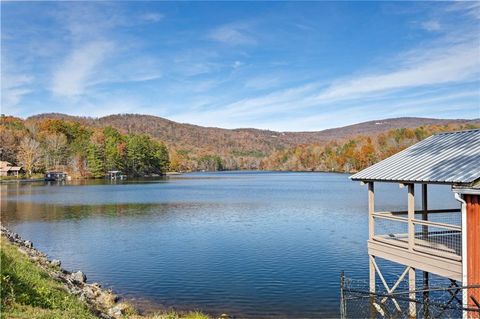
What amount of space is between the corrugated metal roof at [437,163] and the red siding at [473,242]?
77 cm

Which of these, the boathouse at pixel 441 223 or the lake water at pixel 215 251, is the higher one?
the boathouse at pixel 441 223

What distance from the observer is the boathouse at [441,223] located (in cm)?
1150

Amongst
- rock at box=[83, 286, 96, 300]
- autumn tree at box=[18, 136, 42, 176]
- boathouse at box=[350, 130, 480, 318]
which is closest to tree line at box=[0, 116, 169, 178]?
autumn tree at box=[18, 136, 42, 176]

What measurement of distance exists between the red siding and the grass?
8.10 meters

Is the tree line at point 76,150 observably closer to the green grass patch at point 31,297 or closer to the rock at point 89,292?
the rock at point 89,292

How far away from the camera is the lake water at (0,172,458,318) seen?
17.8 metres

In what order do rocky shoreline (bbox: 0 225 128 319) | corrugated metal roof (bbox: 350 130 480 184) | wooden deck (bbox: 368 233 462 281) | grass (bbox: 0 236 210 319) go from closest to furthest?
grass (bbox: 0 236 210 319), corrugated metal roof (bbox: 350 130 480 184), wooden deck (bbox: 368 233 462 281), rocky shoreline (bbox: 0 225 128 319)

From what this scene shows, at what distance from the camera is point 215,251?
26.0 m

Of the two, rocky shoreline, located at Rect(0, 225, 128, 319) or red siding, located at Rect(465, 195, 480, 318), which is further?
rocky shoreline, located at Rect(0, 225, 128, 319)

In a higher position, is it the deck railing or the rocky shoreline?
the deck railing

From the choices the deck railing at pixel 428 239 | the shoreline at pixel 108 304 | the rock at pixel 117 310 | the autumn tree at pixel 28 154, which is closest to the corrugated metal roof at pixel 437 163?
the deck railing at pixel 428 239

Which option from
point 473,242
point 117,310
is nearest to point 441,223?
point 473,242

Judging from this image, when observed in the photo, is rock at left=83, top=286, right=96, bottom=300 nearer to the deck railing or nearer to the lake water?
the lake water

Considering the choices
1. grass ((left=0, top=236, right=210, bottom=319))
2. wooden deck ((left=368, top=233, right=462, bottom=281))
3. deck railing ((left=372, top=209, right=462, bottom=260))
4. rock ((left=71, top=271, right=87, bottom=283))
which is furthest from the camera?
rock ((left=71, top=271, right=87, bottom=283))
